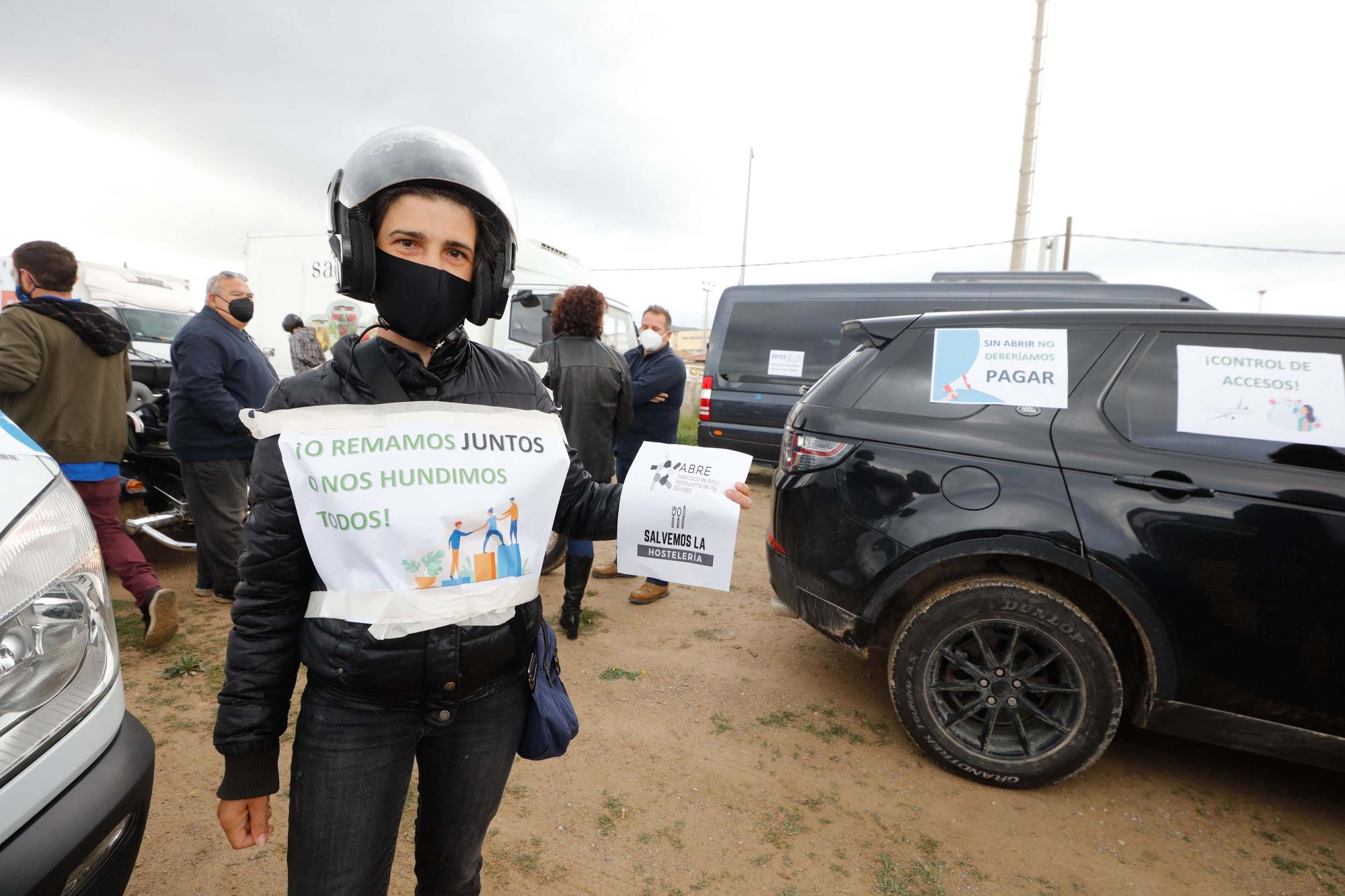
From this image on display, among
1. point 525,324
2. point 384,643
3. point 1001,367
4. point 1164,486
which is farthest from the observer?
point 525,324

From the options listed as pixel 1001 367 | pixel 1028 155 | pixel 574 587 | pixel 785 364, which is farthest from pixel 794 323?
pixel 1028 155

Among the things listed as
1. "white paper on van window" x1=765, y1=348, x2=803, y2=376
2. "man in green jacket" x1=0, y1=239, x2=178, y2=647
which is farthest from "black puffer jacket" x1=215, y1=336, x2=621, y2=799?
"white paper on van window" x1=765, y1=348, x2=803, y2=376

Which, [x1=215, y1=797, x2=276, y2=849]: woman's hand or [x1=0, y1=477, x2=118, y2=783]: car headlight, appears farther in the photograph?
[x1=215, y1=797, x2=276, y2=849]: woman's hand

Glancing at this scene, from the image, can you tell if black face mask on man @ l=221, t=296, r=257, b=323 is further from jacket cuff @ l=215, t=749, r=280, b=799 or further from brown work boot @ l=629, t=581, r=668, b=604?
jacket cuff @ l=215, t=749, r=280, b=799

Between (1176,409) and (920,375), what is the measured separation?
89 centimetres

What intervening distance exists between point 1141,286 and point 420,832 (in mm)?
7121

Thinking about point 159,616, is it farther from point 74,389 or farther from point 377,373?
point 377,373

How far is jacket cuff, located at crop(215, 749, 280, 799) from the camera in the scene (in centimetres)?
118

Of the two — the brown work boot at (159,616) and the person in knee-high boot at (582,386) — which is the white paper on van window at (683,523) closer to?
the person in knee-high boot at (582,386)

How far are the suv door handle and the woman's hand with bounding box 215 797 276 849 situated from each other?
2.67 m

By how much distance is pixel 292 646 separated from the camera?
121cm

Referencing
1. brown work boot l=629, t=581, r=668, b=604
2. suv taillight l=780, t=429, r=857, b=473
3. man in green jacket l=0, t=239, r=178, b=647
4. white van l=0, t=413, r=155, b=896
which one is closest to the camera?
white van l=0, t=413, r=155, b=896

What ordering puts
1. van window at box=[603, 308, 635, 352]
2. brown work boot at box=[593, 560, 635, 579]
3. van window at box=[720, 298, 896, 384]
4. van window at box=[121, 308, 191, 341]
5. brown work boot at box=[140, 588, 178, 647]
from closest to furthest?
brown work boot at box=[140, 588, 178, 647] → brown work boot at box=[593, 560, 635, 579] → van window at box=[720, 298, 896, 384] → van window at box=[121, 308, 191, 341] → van window at box=[603, 308, 635, 352]

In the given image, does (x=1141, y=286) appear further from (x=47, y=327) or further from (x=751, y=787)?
(x=47, y=327)
